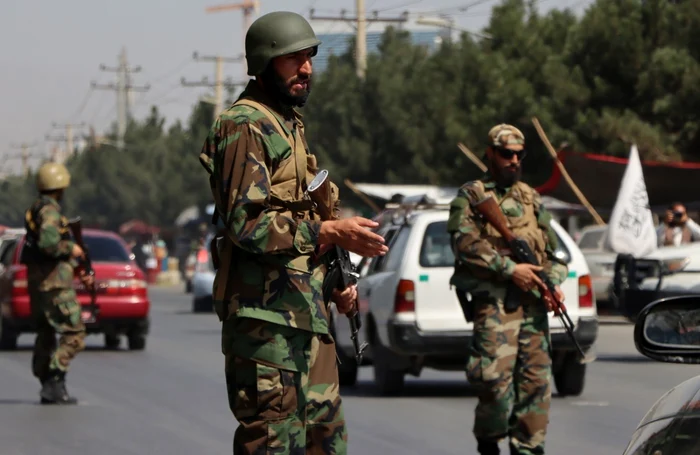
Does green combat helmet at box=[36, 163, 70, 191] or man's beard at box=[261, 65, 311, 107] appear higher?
man's beard at box=[261, 65, 311, 107]

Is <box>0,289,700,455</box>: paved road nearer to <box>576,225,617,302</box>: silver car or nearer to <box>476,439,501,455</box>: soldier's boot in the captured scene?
<box>476,439,501,455</box>: soldier's boot

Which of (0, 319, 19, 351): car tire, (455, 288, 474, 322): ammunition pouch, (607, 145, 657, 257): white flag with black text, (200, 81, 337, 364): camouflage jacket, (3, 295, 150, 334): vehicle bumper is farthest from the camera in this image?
(607, 145, 657, 257): white flag with black text

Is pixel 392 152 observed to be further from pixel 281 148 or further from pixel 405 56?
pixel 281 148

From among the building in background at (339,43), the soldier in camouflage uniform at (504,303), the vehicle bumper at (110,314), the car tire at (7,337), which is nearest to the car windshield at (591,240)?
the vehicle bumper at (110,314)

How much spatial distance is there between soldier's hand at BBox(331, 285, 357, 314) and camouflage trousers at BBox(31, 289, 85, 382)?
24.4 ft

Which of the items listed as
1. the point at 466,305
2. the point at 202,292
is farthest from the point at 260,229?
the point at 202,292

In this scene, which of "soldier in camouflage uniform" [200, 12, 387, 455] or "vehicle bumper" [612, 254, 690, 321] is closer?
"soldier in camouflage uniform" [200, 12, 387, 455]

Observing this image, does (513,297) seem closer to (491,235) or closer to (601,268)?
(491,235)

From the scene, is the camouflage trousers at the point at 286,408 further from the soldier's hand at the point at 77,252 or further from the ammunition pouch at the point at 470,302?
the soldier's hand at the point at 77,252

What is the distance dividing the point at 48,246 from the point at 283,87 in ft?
25.0

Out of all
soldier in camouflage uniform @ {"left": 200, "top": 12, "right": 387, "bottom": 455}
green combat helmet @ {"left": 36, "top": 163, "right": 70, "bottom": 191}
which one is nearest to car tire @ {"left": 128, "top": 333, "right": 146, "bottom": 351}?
green combat helmet @ {"left": 36, "top": 163, "right": 70, "bottom": 191}

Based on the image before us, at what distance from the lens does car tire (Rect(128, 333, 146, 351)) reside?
20219mm

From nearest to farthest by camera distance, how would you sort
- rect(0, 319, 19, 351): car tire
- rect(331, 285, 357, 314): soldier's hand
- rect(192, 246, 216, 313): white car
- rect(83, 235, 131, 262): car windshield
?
rect(331, 285, 357, 314): soldier's hand
rect(0, 319, 19, 351): car tire
rect(83, 235, 131, 262): car windshield
rect(192, 246, 216, 313): white car

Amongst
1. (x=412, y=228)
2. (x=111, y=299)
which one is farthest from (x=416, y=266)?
(x=111, y=299)
